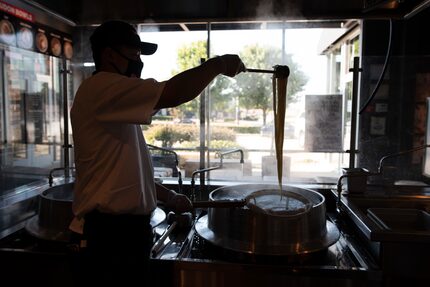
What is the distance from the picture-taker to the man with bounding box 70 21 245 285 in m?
1.12

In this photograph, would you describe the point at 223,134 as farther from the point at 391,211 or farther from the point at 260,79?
the point at 391,211

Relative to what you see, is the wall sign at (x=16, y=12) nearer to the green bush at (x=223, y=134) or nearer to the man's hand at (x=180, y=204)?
the green bush at (x=223, y=134)

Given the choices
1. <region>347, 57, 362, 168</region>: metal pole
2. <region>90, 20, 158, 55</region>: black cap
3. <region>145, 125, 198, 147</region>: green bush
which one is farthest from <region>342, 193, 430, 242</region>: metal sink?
<region>145, 125, 198, 147</region>: green bush

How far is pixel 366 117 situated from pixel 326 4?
971 millimetres

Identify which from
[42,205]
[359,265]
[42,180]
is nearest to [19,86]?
[42,180]

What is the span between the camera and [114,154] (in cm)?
120

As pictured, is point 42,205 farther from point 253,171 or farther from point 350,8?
point 350,8

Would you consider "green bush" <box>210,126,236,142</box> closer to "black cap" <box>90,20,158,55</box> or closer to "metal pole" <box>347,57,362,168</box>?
"metal pole" <box>347,57,362,168</box>

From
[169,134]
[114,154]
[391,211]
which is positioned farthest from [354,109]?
[169,134]

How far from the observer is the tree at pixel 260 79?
3473mm

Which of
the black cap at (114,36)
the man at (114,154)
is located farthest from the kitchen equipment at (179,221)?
the black cap at (114,36)

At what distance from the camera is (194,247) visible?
166cm

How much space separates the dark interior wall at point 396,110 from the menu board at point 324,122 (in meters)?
0.18

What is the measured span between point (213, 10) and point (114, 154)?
148 cm
